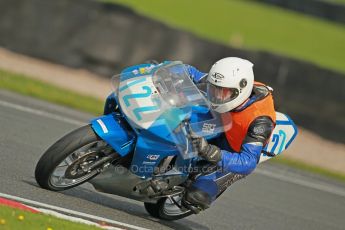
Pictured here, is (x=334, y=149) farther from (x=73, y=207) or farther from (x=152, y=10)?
(x=152, y=10)

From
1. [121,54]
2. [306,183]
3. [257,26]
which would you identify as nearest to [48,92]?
[121,54]

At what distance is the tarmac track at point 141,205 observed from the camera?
282 inches

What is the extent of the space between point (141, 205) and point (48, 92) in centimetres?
597

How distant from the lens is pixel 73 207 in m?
6.78

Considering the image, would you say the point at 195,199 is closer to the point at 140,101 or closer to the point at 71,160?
the point at 140,101

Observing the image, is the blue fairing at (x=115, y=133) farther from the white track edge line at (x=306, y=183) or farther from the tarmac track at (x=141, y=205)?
the white track edge line at (x=306, y=183)

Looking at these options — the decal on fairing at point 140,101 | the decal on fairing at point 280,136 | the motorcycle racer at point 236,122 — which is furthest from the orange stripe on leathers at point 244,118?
the decal on fairing at point 140,101

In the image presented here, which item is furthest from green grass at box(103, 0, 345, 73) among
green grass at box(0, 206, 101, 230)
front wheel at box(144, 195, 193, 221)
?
green grass at box(0, 206, 101, 230)

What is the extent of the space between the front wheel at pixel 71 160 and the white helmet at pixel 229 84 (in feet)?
3.18

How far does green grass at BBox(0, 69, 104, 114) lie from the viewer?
1323 cm

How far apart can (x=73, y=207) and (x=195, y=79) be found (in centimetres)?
165

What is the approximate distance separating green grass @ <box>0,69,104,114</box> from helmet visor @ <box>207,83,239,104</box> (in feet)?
21.1

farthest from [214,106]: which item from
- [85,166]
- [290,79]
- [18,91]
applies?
[290,79]

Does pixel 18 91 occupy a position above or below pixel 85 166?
below
